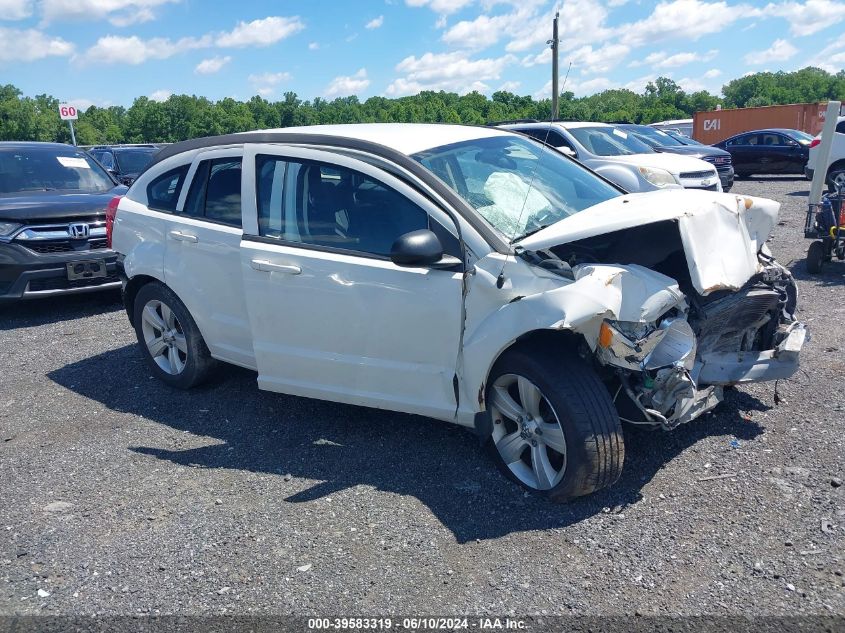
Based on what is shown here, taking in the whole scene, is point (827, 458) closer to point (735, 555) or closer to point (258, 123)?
point (735, 555)

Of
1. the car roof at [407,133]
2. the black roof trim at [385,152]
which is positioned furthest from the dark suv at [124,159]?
the car roof at [407,133]

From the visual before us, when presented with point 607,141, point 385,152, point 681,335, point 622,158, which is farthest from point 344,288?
point 607,141

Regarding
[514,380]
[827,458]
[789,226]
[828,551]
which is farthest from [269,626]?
[789,226]

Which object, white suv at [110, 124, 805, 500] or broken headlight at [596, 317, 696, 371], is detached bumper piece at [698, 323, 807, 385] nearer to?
white suv at [110, 124, 805, 500]

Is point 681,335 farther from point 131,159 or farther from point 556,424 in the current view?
point 131,159

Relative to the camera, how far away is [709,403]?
3746mm

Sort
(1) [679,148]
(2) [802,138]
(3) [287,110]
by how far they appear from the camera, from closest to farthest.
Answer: (1) [679,148] → (2) [802,138] → (3) [287,110]

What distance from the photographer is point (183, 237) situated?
497 centimetres

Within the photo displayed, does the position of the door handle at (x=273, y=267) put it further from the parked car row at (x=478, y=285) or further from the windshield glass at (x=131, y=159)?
the windshield glass at (x=131, y=159)

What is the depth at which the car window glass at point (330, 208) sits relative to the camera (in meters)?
3.96

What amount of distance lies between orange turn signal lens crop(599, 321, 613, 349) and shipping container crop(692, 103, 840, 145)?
117 ft

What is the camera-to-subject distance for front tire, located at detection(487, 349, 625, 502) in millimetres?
3334

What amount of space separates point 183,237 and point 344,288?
1.64 meters

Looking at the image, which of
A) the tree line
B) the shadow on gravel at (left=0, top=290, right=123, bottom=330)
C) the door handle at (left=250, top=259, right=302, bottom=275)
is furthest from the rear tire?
the tree line
